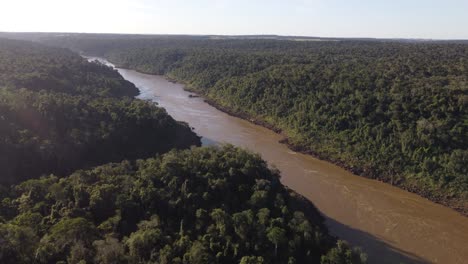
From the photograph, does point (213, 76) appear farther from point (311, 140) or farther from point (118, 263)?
point (118, 263)

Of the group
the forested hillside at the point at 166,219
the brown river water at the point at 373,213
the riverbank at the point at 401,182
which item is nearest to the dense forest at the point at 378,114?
the riverbank at the point at 401,182

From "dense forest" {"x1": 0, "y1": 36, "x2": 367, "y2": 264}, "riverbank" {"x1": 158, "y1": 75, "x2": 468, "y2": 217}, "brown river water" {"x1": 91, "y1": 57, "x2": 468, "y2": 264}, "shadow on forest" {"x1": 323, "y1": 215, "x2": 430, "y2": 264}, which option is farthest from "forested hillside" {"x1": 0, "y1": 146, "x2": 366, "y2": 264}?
"riverbank" {"x1": 158, "y1": 75, "x2": 468, "y2": 217}

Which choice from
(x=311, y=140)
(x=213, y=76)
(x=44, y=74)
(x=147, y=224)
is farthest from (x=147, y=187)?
(x=213, y=76)

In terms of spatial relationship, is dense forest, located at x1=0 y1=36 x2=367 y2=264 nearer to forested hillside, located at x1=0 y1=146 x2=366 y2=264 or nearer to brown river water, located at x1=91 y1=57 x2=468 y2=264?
forested hillside, located at x1=0 y1=146 x2=366 y2=264

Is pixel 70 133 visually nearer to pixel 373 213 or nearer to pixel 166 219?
pixel 166 219

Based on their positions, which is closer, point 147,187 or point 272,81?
point 147,187
